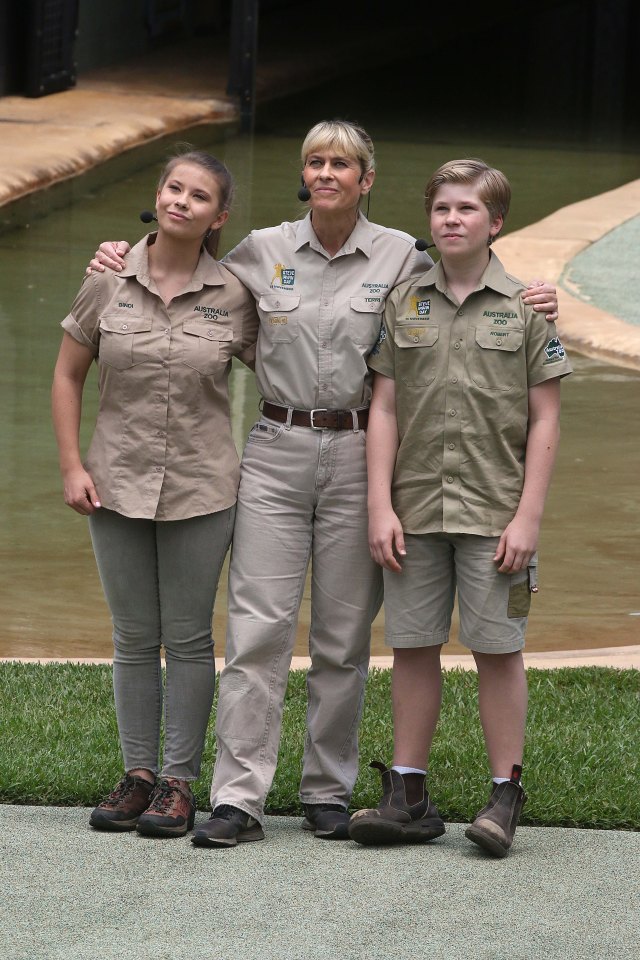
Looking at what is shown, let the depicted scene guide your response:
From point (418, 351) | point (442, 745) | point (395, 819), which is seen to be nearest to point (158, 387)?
point (418, 351)

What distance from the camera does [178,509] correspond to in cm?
399

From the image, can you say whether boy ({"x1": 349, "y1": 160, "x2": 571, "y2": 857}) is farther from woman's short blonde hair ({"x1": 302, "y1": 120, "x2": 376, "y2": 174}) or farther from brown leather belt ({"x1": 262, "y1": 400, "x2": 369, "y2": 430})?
woman's short blonde hair ({"x1": 302, "y1": 120, "x2": 376, "y2": 174})

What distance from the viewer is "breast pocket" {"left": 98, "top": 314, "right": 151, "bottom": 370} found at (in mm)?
Answer: 3977

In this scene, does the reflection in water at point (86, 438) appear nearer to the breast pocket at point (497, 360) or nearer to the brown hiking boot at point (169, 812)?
the breast pocket at point (497, 360)

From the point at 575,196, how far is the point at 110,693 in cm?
1276

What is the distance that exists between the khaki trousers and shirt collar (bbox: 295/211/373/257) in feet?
1.39

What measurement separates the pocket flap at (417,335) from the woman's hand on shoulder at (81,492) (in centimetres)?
79

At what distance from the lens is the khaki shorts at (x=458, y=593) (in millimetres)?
3938

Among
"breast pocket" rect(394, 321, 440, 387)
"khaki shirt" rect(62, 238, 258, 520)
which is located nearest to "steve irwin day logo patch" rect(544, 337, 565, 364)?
"breast pocket" rect(394, 321, 440, 387)

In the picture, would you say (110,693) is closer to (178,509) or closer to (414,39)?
(178,509)

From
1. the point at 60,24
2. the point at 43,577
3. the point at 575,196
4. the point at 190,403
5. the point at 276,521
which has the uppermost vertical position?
the point at 60,24

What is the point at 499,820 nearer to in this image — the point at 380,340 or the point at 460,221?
the point at 380,340

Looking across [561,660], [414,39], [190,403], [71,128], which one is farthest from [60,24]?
[190,403]

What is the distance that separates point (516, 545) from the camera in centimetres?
388
